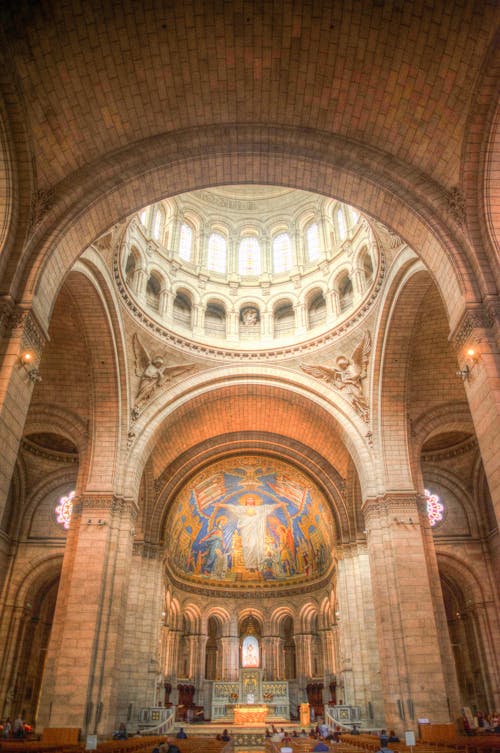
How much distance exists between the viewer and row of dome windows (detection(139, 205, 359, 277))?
75.3ft

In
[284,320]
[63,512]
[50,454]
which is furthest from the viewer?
[50,454]

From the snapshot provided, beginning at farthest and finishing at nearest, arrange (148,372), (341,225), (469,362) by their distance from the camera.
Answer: (341,225) < (148,372) < (469,362)

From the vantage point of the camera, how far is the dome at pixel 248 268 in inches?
802

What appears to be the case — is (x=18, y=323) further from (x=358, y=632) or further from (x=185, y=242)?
(x=358, y=632)

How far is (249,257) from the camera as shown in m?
25.2

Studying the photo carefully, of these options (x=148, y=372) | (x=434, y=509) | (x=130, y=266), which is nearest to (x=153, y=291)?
(x=130, y=266)

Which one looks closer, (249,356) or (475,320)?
(475,320)

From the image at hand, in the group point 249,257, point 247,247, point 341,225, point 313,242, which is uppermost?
point 247,247

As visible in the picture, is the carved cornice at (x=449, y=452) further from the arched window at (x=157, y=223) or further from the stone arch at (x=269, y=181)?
the arched window at (x=157, y=223)

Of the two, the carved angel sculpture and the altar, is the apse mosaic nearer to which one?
the carved angel sculpture

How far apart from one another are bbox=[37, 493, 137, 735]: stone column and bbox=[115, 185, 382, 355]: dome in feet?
23.6

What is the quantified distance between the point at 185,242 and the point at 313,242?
5798mm

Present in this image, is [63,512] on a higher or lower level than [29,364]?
higher

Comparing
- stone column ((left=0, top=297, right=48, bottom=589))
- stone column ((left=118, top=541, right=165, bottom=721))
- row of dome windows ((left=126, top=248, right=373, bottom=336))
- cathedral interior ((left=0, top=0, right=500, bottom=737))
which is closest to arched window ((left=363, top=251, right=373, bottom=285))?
row of dome windows ((left=126, top=248, right=373, bottom=336))
